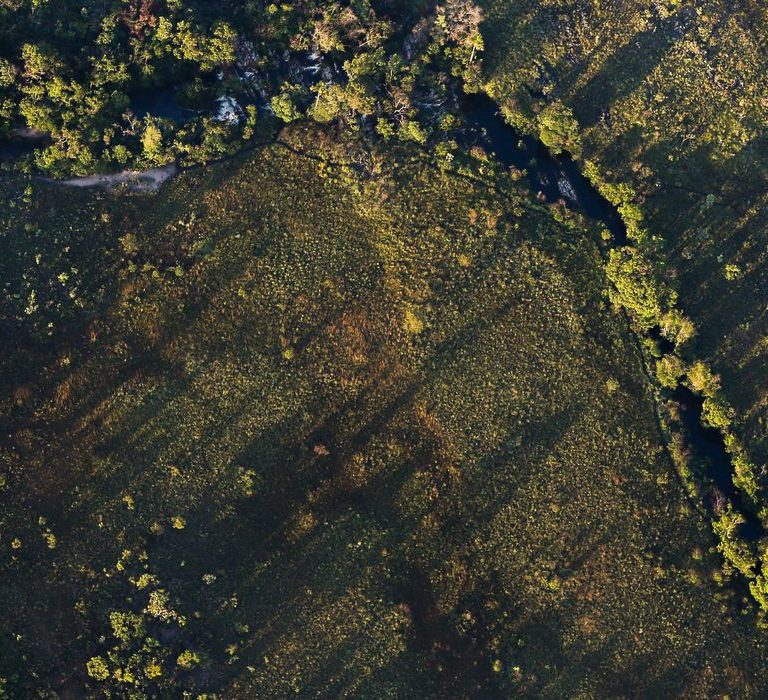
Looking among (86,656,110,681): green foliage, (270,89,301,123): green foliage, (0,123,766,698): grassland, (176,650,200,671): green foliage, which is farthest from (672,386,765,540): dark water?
(86,656,110,681): green foliage

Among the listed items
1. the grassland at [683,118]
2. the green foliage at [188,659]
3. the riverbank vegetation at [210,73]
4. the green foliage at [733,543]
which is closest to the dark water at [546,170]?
the grassland at [683,118]

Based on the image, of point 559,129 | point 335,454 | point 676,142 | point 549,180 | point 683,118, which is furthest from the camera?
point 683,118

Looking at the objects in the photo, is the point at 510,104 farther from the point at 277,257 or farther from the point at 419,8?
the point at 277,257

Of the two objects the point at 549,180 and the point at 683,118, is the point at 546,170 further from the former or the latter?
the point at 683,118

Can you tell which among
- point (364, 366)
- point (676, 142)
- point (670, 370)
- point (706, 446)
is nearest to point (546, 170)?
point (676, 142)

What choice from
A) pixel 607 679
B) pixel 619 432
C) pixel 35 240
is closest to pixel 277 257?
pixel 35 240

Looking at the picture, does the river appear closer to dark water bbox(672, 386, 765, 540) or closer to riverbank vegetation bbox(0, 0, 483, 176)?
dark water bbox(672, 386, 765, 540)
